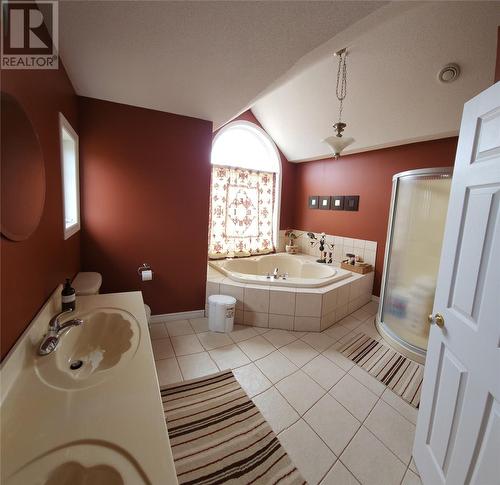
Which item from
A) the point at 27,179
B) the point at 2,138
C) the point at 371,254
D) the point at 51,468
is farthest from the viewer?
the point at 371,254

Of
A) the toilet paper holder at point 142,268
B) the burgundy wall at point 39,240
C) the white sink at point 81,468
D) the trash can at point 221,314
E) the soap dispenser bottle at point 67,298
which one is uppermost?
the burgundy wall at point 39,240

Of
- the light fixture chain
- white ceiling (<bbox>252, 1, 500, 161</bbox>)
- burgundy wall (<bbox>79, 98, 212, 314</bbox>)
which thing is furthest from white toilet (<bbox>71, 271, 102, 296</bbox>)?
the light fixture chain

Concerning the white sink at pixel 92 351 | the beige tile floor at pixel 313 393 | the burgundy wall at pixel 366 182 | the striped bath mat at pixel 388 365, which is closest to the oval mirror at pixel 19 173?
the white sink at pixel 92 351

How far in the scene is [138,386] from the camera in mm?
834

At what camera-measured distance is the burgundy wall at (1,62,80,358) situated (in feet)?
2.80

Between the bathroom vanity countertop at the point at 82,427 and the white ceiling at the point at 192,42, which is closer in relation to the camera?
the bathroom vanity countertop at the point at 82,427

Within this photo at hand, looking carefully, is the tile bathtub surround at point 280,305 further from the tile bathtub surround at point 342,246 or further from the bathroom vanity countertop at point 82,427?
the bathroom vanity countertop at point 82,427

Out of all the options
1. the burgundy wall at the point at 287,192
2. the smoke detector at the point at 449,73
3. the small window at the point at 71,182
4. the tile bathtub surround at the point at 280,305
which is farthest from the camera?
the burgundy wall at the point at 287,192

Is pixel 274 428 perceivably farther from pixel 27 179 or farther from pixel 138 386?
pixel 27 179

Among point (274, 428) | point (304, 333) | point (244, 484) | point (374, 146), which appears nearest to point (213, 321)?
point (304, 333)

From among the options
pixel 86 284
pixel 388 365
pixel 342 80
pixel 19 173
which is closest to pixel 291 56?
pixel 19 173

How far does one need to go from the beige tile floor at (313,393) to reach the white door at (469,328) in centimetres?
28

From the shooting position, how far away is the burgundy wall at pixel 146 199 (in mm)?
2125

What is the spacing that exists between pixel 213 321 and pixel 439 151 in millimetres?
3322
